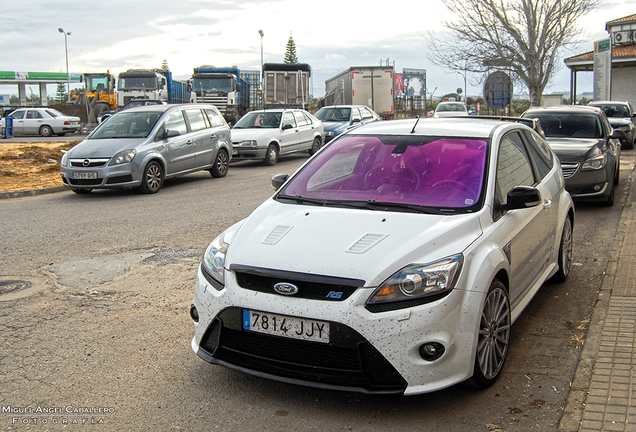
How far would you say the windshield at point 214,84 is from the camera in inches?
1326

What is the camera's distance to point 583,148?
1000 centimetres

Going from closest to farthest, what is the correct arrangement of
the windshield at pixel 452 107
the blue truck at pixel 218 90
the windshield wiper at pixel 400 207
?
1. the windshield wiper at pixel 400 207
2. the blue truck at pixel 218 90
3. the windshield at pixel 452 107

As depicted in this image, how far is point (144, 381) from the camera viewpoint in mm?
3898

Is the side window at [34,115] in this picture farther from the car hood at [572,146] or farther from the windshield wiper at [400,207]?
the windshield wiper at [400,207]

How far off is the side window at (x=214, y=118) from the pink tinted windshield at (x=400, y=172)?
10605 millimetres

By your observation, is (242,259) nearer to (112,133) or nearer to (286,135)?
(112,133)

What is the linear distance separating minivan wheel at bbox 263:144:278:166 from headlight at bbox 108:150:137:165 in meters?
6.26

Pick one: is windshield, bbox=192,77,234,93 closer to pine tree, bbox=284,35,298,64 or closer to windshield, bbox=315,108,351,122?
windshield, bbox=315,108,351,122

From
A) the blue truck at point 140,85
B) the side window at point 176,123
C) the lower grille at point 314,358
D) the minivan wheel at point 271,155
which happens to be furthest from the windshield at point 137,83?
the lower grille at point 314,358

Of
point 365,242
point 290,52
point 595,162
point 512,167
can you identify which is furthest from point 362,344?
point 290,52

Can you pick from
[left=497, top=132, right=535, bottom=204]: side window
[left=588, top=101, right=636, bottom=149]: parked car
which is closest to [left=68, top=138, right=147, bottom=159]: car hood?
[left=497, top=132, right=535, bottom=204]: side window

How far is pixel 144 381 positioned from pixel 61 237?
200 inches

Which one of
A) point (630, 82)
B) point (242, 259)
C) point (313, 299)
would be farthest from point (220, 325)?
point (630, 82)

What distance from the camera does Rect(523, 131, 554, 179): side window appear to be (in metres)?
5.39
